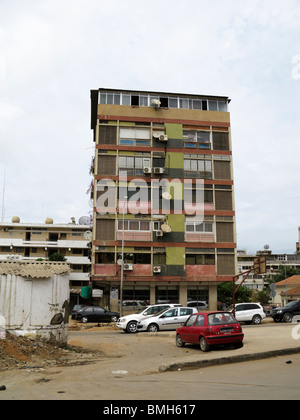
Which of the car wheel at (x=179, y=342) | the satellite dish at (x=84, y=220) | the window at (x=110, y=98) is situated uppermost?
the window at (x=110, y=98)

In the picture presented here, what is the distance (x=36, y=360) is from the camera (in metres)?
11.4

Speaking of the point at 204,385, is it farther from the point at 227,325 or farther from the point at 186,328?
the point at 186,328

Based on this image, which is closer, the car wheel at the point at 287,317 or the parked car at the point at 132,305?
the car wheel at the point at 287,317

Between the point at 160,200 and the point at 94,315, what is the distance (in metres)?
16.1

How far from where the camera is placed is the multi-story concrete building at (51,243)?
61.6 metres

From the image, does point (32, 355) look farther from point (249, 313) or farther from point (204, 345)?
point (249, 313)

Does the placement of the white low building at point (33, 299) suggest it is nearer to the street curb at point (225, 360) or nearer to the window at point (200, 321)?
the window at point (200, 321)

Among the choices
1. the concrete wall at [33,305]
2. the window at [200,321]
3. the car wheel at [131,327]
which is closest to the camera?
the concrete wall at [33,305]

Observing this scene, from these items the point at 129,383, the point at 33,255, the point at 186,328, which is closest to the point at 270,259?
the point at 33,255

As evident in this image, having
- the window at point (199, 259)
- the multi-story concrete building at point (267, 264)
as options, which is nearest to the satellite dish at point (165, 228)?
the window at point (199, 259)

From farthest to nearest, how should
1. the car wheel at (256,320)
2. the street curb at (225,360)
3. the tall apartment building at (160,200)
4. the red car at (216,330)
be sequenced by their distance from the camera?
the tall apartment building at (160,200), the car wheel at (256,320), the red car at (216,330), the street curb at (225,360)

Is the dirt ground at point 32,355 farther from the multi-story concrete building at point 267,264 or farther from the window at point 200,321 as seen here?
the multi-story concrete building at point 267,264

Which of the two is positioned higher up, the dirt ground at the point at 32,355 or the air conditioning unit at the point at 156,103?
the air conditioning unit at the point at 156,103
